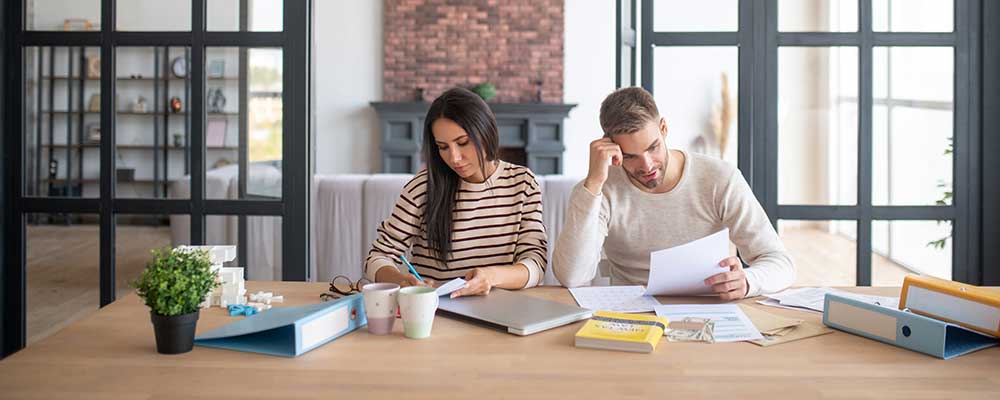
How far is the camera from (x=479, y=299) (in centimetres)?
177

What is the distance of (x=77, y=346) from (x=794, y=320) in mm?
1276

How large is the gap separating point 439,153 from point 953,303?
1.21 meters

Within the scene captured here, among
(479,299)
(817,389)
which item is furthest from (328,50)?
(817,389)

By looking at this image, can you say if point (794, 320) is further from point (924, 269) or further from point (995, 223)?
point (995, 223)

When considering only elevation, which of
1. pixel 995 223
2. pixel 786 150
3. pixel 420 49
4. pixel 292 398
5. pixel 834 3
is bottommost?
pixel 292 398

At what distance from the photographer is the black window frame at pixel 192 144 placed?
9.35 ft

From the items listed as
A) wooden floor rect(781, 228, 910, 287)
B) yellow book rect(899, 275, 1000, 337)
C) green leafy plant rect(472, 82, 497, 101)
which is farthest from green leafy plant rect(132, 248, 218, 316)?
green leafy plant rect(472, 82, 497, 101)

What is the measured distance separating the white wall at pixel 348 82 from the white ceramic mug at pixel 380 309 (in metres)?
7.40

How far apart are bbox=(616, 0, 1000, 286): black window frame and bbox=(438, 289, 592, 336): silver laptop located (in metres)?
1.41

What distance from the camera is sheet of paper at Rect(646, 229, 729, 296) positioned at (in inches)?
68.9

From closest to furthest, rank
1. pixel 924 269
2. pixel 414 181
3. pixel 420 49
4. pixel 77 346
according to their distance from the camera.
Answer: pixel 77 346, pixel 414 181, pixel 924 269, pixel 420 49

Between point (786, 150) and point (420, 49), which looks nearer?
point (786, 150)

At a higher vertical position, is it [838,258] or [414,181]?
[414,181]

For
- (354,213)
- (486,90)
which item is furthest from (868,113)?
(486,90)
